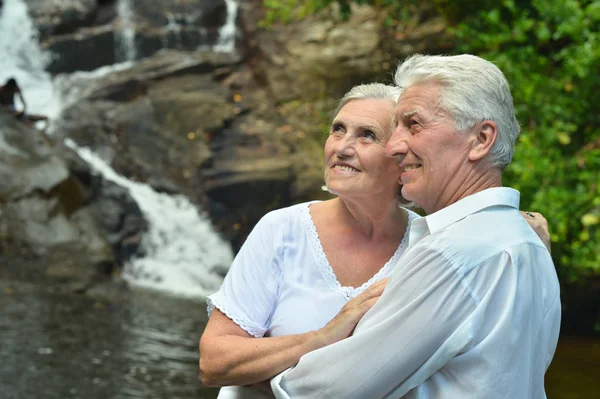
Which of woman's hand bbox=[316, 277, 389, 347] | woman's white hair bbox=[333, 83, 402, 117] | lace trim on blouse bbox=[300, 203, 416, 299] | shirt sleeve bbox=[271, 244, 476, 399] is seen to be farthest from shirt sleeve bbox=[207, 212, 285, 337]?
shirt sleeve bbox=[271, 244, 476, 399]

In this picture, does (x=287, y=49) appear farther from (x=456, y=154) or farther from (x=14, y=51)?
(x=456, y=154)

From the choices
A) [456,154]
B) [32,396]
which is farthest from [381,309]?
[32,396]

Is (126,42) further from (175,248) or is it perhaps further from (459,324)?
(459,324)

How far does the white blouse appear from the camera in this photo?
268cm

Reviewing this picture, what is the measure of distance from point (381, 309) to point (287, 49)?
501 inches

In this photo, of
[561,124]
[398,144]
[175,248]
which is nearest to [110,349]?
[175,248]

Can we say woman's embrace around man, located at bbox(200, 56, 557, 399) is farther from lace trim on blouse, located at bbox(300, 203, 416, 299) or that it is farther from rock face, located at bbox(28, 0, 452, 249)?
rock face, located at bbox(28, 0, 452, 249)

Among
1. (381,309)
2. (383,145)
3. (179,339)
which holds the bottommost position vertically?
(179,339)

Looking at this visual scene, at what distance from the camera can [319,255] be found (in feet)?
9.22

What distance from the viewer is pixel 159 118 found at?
46.4 feet

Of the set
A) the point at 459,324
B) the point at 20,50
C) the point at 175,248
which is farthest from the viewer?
the point at 20,50

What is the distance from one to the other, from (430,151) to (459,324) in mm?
483

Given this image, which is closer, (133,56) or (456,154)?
(456,154)

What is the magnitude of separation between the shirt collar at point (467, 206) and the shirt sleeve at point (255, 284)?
0.79 metres
